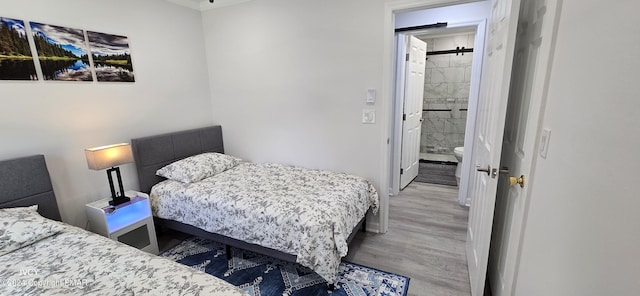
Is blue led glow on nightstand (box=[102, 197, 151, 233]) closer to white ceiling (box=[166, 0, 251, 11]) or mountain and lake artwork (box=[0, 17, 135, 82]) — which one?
mountain and lake artwork (box=[0, 17, 135, 82])

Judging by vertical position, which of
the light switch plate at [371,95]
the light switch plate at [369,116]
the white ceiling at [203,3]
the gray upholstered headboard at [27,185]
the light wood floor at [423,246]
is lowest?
the light wood floor at [423,246]

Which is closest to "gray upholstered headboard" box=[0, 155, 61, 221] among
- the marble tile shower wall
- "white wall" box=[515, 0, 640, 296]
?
"white wall" box=[515, 0, 640, 296]

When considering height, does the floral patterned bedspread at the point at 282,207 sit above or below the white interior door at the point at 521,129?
below

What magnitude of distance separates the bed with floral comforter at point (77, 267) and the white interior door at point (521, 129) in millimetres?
1421

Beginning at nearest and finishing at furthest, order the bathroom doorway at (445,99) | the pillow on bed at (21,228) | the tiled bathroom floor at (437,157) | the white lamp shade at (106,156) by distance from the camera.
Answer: the pillow on bed at (21,228), the white lamp shade at (106,156), the bathroom doorway at (445,99), the tiled bathroom floor at (437,157)

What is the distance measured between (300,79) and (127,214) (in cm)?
A: 202

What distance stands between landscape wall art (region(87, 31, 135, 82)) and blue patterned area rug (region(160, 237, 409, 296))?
5.52ft

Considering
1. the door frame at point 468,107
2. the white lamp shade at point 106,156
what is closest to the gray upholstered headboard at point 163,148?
the white lamp shade at point 106,156

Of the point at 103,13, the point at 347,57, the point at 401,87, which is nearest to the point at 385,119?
the point at 347,57

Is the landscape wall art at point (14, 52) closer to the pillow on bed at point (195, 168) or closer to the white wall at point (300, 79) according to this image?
the pillow on bed at point (195, 168)

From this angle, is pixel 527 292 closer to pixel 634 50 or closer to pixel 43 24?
pixel 634 50

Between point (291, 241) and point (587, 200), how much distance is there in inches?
61.7

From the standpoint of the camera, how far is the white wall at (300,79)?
2506 millimetres

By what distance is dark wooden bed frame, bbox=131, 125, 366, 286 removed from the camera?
2.20 m
